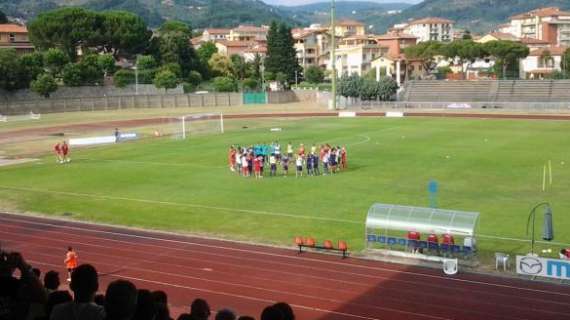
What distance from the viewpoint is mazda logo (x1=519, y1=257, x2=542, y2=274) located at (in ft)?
58.1

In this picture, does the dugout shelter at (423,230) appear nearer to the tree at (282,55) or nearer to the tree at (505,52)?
the tree at (505,52)

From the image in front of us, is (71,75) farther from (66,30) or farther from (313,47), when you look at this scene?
(313,47)

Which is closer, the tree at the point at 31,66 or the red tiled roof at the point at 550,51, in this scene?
the tree at the point at 31,66

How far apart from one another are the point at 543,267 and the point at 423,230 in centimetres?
346

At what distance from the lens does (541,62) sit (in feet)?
443

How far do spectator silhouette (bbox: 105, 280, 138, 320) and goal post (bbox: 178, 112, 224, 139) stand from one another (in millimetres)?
48951

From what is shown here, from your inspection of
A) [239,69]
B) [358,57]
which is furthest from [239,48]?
[239,69]

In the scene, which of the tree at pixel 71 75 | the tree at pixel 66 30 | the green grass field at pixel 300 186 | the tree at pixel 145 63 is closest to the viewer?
the green grass field at pixel 300 186

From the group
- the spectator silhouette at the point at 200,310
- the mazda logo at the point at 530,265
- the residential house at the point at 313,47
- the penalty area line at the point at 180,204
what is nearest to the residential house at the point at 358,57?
the residential house at the point at 313,47

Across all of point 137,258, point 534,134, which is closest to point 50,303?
point 137,258

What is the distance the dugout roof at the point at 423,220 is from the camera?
19.1 metres

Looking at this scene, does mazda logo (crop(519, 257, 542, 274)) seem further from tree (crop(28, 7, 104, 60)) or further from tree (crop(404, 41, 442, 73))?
tree (crop(404, 41, 442, 73))

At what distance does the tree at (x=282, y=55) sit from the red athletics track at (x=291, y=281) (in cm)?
10282

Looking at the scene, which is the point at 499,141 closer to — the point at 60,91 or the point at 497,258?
the point at 497,258
